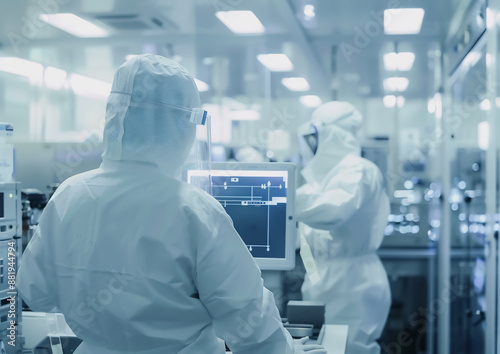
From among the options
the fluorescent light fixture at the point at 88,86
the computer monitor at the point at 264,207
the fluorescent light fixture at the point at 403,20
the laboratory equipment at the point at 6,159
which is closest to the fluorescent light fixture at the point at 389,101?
the fluorescent light fixture at the point at 403,20

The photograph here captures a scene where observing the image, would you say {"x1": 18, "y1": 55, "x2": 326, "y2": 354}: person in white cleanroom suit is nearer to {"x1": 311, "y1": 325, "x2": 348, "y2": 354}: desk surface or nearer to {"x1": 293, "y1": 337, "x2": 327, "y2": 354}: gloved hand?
{"x1": 293, "y1": 337, "x2": 327, "y2": 354}: gloved hand

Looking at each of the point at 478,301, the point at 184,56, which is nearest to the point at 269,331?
the point at 478,301

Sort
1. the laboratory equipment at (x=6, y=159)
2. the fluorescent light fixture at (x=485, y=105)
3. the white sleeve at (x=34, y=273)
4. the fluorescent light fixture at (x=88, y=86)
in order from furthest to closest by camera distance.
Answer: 1. the fluorescent light fixture at (x=88, y=86)
2. the fluorescent light fixture at (x=485, y=105)
3. the laboratory equipment at (x=6, y=159)
4. the white sleeve at (x=34, y=273)

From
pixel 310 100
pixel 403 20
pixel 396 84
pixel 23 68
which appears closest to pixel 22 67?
pixel 23 68

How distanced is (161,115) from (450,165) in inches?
128

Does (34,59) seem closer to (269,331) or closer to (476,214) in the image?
(476,214)

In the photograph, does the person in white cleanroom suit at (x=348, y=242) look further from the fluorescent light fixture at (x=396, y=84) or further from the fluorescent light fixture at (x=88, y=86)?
the fluorescent light fixture at (x=396, y=84)

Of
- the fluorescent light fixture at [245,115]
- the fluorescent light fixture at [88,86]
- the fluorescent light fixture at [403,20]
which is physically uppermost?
the fluorescent light fixture at [403,20]

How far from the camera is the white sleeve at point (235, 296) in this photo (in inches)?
45.8

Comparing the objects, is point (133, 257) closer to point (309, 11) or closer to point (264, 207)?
point (264, 207)

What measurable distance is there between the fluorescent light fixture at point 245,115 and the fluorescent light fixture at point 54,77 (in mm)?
2558

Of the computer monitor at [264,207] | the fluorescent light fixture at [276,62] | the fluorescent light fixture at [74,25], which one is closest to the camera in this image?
the computer monitor at [264,207]

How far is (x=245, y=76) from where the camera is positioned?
6.36 meters

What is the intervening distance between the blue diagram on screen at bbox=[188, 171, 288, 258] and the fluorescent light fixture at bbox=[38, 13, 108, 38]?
2639 mm
